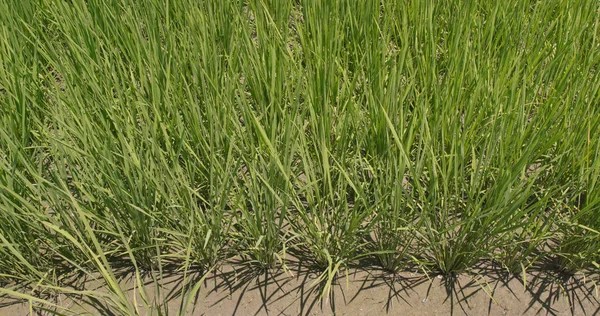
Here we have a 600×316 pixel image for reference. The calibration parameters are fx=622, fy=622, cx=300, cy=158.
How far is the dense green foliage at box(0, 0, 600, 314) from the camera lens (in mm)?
1273

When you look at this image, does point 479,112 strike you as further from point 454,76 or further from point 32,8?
point 32,8

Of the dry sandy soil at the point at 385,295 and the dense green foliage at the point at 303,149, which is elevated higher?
the dense green foliage at the point at 303,149

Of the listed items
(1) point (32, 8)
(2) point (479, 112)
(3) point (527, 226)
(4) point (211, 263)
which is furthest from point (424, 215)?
(1) point (32, 8)

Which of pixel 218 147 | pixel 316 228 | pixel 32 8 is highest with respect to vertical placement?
pixel 32 8

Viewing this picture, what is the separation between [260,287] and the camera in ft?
4.38

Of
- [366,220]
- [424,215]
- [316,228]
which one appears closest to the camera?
[424,215]

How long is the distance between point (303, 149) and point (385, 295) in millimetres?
357

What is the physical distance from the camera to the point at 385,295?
1315mm

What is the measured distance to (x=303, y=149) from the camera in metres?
1.36

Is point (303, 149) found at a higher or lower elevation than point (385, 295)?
→ higher

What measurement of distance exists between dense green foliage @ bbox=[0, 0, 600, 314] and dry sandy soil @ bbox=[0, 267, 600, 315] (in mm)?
35

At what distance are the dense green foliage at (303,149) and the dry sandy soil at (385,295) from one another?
4 cm

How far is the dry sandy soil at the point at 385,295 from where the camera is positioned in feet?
4.21

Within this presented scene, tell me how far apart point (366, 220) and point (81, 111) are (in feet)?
2.25
